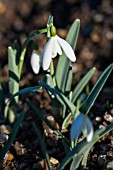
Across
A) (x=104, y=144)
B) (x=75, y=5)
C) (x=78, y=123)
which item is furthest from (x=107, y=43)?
(x=78, y=123)

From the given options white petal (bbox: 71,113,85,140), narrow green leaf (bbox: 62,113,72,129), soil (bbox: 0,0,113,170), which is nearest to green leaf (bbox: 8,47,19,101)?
soil (bbox: 0,0,113,170)

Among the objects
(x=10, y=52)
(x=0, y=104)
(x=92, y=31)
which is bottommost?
(x=0, y=104)

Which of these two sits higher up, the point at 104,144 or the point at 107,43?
the point at 107,43

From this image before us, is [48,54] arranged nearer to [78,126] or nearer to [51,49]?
[51,49]

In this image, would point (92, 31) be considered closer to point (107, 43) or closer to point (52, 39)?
point (107, 43)

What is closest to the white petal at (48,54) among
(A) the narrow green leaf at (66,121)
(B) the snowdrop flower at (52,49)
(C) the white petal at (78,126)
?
(B) the snowdrop flower at (52,49)

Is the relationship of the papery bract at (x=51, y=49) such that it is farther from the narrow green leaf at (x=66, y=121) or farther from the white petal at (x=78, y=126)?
the narrow green leaf at (x=66, y=121)

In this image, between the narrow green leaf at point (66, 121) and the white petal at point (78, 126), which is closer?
the white petal at point (78, 126)

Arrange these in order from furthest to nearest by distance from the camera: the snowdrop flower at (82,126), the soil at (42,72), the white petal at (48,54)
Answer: the soil at (42,72), the white petal at (48,54), the snowdrop flower at (82,126)

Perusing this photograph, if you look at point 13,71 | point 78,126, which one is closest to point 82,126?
point 78,126
